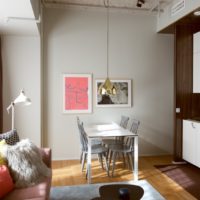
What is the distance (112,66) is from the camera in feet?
16.9

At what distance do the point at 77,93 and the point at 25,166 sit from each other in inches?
104

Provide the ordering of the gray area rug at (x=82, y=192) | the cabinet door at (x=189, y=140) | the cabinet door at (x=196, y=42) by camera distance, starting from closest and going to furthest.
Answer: the gray area rug at (x=82, y=192), the cabinet door at (x=189, y=140), the cabinet door at (x=196, y=42)

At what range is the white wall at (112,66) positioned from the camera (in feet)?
16.2

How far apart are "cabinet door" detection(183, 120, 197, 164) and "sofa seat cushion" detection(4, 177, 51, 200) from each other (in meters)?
2.94

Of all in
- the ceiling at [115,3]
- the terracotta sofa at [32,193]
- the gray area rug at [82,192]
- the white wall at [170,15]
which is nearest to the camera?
the terracotta sofa at [32,193]

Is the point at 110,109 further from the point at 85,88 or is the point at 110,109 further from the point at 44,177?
the point at 44,177

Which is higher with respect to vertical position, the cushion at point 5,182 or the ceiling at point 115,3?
the ceiling at point 115,3

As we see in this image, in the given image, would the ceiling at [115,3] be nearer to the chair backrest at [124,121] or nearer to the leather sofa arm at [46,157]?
the chair backrest at [124,121]

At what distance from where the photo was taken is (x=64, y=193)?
327cm

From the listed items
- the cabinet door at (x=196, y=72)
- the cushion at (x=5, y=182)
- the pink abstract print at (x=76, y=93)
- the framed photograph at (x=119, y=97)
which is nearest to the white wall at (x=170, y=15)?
the cabinet door at (x=196, y=72)

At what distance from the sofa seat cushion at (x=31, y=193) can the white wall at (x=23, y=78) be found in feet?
7.53

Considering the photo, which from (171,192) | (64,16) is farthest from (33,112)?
(171,192)

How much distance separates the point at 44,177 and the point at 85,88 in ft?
→ 8.68

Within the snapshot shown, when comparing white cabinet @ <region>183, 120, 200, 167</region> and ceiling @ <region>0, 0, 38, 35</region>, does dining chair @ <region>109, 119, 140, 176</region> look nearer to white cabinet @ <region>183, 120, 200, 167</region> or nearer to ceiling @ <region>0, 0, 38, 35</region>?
white cabinet @ <region>183, 120, 200, 167</region>
